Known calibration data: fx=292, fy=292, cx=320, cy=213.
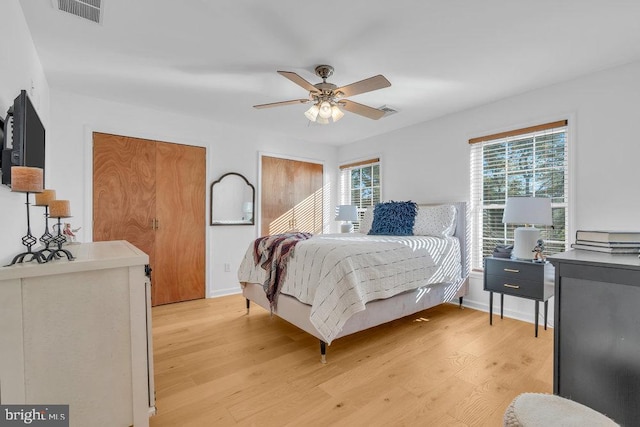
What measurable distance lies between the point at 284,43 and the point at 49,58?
1957 millimetres

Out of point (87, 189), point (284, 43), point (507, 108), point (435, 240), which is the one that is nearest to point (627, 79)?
point (507, 108)

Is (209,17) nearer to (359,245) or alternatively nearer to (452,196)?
(359,245)

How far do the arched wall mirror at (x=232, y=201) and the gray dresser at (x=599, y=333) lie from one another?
12.0ft

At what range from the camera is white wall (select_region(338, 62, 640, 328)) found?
2463 millimetres

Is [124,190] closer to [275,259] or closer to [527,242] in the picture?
[275,259]

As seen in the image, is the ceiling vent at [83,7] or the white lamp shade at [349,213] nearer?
the ceiling vent at [83,7]

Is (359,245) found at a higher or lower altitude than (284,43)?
lower

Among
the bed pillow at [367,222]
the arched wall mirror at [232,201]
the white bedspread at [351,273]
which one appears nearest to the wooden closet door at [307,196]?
the arched wall mirror at [232,201]

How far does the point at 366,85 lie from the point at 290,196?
2.83 m

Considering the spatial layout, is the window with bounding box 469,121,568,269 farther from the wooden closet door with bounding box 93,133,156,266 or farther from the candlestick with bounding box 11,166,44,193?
the wooden closet door with bounding box 93,133,156,266

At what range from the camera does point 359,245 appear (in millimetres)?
2486

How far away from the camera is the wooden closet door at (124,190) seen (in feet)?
10.7

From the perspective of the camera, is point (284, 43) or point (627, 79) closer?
point (284, 43)

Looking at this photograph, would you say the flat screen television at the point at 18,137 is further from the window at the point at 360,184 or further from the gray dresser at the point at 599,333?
the window at the point at 360,184
